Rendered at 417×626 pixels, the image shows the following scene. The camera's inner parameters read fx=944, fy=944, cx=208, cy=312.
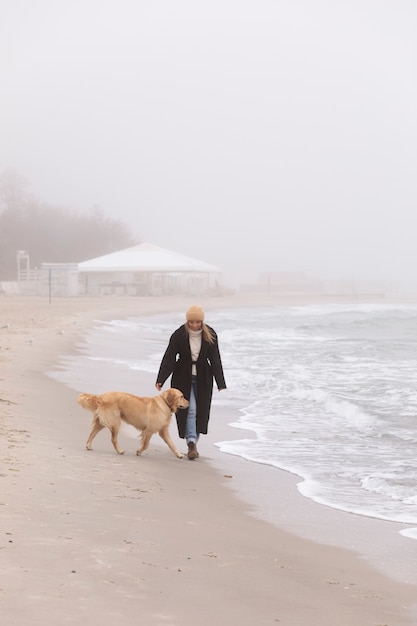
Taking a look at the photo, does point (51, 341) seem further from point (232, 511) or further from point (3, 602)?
point (3, 602)

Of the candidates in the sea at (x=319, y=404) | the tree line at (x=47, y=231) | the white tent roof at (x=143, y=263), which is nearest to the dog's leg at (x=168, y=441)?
the sea at (x=319, y=404)

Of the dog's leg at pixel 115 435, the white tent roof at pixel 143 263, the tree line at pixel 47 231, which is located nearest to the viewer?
the dog's leg at pixel 115 435

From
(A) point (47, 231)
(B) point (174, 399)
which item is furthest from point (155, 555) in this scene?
(A) point (47, 231)

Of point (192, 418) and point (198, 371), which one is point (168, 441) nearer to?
point (192, 418)

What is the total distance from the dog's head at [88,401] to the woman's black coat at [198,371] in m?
0.69

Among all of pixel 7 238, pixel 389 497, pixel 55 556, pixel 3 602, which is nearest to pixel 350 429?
pixel 389 497

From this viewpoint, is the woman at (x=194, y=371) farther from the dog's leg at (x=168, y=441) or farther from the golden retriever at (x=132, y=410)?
the golden retriever at (x=132, y=410)

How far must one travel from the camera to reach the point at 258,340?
23.2 meters

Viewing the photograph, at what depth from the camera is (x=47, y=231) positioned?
87.7m

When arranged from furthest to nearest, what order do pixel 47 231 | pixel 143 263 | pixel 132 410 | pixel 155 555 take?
pixel 47 231 < pixel 143 263 < pixel 132 410 < pixel 155 555

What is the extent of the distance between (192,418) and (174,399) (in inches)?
19.1

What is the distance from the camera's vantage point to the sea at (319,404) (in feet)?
22.6

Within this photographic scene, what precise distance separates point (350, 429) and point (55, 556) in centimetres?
583

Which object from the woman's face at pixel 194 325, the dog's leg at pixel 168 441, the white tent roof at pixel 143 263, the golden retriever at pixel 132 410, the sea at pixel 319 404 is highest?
the white tent roof at pixel 143 263
